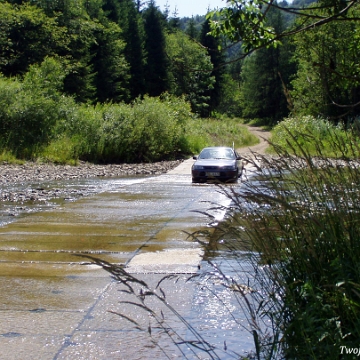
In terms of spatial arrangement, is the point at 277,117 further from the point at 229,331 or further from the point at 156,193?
the point at 229,331

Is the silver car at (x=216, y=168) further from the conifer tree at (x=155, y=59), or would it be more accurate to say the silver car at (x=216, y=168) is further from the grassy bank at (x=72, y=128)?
the conifer tree at (x=155, y=59)

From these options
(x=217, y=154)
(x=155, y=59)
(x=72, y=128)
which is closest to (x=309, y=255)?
(x=217, y=154)

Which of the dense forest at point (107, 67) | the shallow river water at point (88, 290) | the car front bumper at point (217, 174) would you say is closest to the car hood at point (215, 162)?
the car front bumper at point (217, 174)

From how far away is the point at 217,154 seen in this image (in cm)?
2284

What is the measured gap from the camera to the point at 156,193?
1625cm

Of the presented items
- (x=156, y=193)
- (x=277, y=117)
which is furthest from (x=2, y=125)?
(x=277, y=117)

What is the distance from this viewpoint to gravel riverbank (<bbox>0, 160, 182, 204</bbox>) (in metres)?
15.4

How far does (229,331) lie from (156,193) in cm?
1135

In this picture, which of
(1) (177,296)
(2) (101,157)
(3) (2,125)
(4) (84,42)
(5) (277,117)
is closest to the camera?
(1) (177,296)

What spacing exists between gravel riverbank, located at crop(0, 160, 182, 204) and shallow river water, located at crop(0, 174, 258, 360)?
296 centimetres

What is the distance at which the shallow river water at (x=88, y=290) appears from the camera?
4.68 m

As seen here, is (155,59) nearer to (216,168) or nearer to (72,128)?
(72,128)

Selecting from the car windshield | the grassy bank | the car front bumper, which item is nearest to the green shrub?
the car front bumper

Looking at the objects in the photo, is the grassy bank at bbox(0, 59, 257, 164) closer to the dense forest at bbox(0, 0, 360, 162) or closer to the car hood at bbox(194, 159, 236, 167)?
the dense forest at bbox(0, 0, 360, 162)
